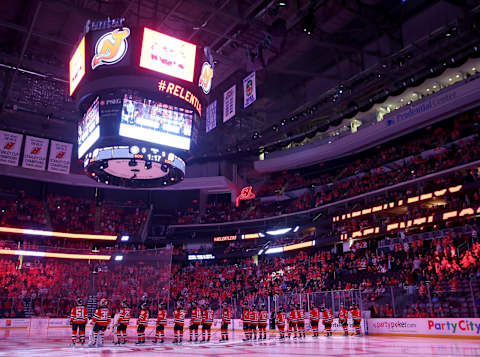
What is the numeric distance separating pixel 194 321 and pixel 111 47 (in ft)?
38.8

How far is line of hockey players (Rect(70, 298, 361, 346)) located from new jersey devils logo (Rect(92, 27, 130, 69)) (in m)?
9.20

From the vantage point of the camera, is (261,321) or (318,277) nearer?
(261,321)

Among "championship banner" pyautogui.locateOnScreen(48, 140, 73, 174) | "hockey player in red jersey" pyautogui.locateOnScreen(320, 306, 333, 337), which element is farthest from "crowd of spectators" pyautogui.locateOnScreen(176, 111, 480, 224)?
"championship banner" pyautogui.locateOnScreen(48, 140, 73, 174)

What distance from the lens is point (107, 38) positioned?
1684 centimetres

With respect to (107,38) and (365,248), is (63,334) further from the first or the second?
(365,248)

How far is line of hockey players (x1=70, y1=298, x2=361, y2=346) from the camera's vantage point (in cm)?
1738

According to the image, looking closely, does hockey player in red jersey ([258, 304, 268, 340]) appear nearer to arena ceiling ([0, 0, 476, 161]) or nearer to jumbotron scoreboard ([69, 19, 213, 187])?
jumbotron scoreboard ([69, 19, 213, 187])

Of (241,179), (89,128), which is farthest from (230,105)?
(241,179)

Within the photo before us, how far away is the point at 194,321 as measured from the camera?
63.7 feet

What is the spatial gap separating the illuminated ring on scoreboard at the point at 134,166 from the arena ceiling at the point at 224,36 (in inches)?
251

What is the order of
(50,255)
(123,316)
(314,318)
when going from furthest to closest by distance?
(50,255) < (314,318) < (123,316)

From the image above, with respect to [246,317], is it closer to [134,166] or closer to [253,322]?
[253,322]

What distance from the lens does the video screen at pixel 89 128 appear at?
56.3 feet

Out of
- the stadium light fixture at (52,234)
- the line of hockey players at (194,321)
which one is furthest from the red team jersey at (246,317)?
the stadium light fixture at (52,234)
